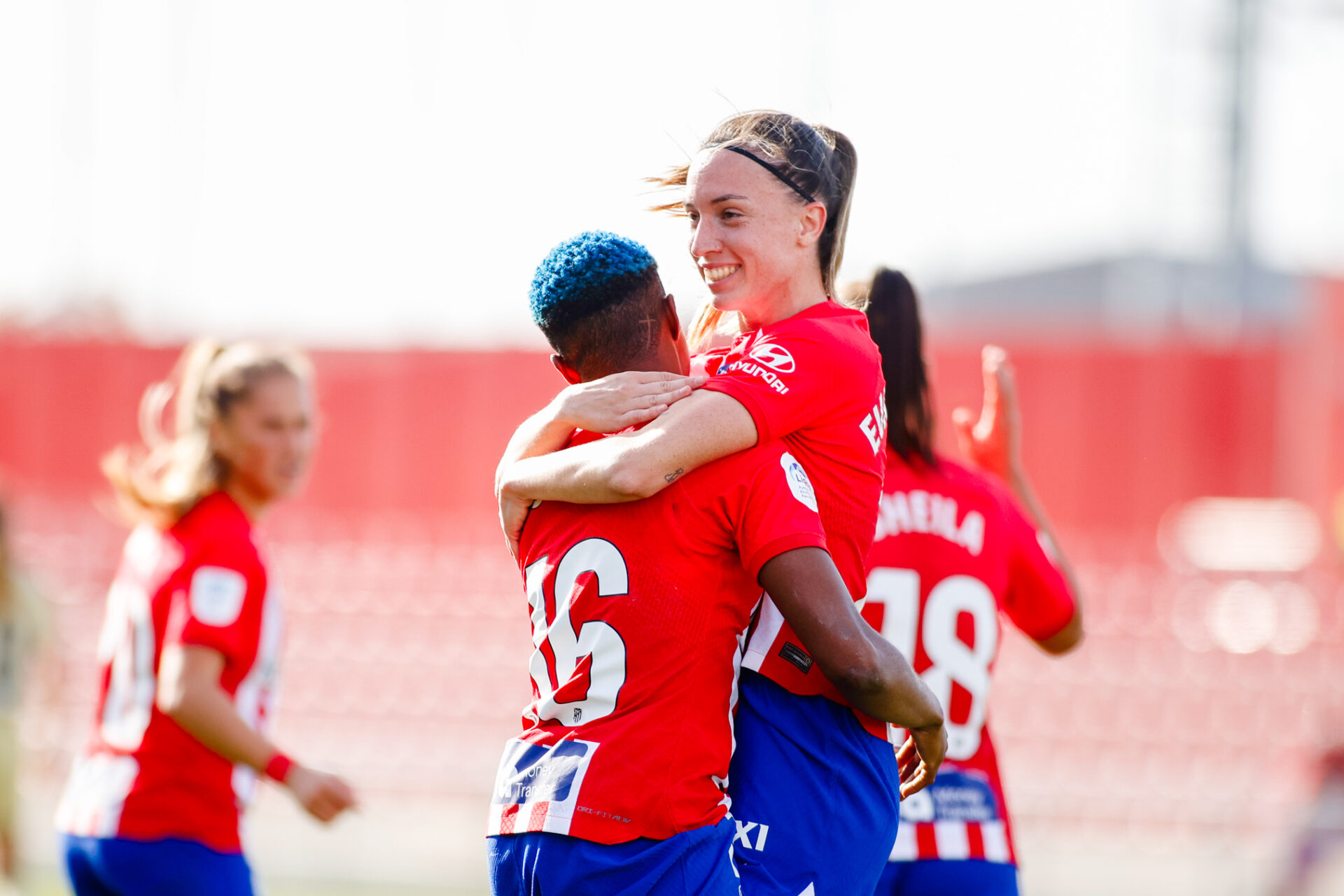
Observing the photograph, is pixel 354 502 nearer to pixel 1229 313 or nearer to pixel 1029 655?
pixel 1029 655

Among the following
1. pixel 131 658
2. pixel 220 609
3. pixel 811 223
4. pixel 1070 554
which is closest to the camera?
pixel 811 223

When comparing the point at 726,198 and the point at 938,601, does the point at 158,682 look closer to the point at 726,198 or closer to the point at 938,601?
the point at 938,601

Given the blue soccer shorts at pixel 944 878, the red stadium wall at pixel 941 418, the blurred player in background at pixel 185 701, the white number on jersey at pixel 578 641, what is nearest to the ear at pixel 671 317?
the white number on jersey at pixel 578 641

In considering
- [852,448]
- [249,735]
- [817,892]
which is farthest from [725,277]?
[249,735]

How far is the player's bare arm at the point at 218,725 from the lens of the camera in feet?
11.0

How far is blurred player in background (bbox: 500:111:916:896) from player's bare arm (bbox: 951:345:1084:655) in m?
1.17

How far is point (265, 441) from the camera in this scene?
3879mm

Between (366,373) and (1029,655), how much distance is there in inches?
266

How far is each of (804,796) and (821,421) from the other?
59 cm

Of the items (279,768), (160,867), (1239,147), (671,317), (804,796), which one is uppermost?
(1239,147)

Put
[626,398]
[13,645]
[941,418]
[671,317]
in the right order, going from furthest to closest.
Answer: [941,418] < [13,645] < [671,317] < [626,398]

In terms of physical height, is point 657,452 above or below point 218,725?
above

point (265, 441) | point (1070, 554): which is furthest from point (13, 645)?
point (1070, 554)

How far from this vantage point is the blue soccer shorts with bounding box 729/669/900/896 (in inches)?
87.7
